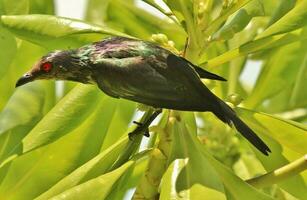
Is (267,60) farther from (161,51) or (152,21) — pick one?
(161,51)

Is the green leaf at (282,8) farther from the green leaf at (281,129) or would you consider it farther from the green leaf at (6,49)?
the green leaf at (6,49)

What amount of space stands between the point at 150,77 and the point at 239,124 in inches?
10.7

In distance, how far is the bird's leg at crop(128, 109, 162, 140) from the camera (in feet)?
7.55

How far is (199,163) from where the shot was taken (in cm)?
207

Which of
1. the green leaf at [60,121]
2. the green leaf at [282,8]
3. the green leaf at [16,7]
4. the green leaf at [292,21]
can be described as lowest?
the green leaf at [60,121]

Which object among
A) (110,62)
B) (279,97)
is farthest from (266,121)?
(279,97)

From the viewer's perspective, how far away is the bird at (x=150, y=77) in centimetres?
214

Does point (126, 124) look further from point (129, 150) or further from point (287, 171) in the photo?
point (287, 171)

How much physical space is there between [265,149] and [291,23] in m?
Result: 0.38

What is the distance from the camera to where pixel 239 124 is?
7.15ft

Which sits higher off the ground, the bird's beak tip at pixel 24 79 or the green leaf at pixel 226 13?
the green leaf at pixel 226 13

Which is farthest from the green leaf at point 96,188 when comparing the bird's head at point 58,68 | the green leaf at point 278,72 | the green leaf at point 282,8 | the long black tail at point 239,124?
the green leaf at point 278,72

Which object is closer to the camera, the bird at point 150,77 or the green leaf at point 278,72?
the bird at point 150,77

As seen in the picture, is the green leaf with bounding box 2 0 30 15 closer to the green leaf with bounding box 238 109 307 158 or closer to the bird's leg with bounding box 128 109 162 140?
the bird's leg with bounding box 128 109 162 140
